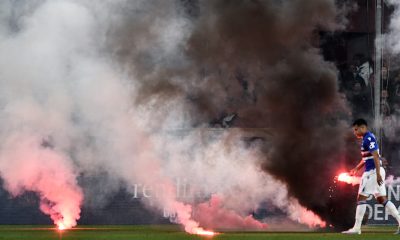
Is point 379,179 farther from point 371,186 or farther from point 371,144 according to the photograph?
point 371,144

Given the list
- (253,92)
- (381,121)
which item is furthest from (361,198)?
(381,121)

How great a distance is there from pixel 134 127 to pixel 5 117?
2840 mm

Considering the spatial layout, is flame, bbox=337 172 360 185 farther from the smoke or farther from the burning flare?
the burning flare

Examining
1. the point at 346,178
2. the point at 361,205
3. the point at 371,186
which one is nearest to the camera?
the point at 371,186

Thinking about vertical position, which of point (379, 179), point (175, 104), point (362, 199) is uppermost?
point (175, 104)

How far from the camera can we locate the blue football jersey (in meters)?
17.7

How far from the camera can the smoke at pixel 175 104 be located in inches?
773

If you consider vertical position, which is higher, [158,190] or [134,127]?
[134,127]

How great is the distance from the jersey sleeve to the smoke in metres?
2.11

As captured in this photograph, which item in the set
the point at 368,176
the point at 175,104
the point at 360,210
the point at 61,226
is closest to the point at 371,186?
the point at 368,176

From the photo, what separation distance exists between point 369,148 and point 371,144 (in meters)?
0.09

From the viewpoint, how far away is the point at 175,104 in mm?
21141

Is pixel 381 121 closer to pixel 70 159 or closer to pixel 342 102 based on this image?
pixel 342 102

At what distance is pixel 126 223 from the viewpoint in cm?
2283
